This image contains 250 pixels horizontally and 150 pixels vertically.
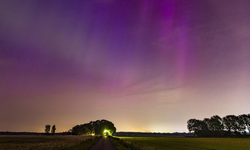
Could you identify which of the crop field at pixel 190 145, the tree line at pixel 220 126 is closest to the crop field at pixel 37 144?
the crop field at pixel 190 145

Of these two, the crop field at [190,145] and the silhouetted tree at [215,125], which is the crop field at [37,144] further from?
the silhouetted tree at [215,125]

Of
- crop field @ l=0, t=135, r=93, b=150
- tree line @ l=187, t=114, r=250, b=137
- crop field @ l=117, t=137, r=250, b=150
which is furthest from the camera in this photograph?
tree line @ l=187, t=114, r=250, b=137

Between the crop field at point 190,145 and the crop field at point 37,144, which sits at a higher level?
the crop field at point 37,144

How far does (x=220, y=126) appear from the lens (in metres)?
152

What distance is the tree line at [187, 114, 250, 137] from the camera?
142 meters


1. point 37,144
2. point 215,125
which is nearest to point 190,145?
point 37,144

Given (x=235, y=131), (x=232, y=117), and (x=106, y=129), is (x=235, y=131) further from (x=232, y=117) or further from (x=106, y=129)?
(x=106, y=129)

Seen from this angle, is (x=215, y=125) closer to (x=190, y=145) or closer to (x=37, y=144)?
(x=190, y=145)

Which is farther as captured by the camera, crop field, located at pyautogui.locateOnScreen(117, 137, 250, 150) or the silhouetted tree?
the silhouetted tree

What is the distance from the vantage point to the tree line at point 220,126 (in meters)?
142

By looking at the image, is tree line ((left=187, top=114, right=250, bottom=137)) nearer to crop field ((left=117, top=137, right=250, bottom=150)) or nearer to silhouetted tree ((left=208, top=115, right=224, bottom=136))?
silhouetted tree ((left=208, top=115, right=224, bottom=136))

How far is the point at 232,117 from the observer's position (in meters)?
149

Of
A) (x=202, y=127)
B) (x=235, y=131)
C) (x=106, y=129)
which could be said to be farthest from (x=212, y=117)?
(x=106, y=129)

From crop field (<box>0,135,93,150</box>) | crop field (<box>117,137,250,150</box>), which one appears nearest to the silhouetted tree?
crop field (<box>117,137,250,150</box>)
